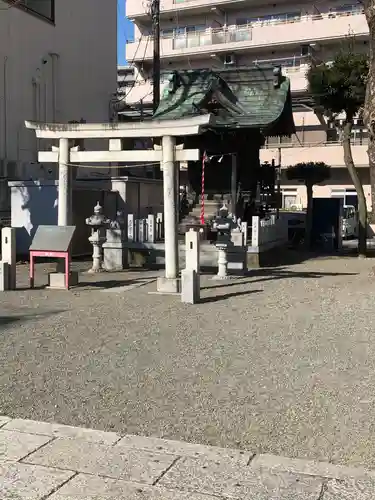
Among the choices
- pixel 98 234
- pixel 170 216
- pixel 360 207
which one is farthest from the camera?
pixel 360 207

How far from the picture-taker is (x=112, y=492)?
11.4 ft

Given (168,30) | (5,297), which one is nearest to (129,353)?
(5,297)

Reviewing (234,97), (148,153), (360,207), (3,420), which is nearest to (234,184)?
(234,97)

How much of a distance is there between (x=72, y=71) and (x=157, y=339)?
1884 centimetres

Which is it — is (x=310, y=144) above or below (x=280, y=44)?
below

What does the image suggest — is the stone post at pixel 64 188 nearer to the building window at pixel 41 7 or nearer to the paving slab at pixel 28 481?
the paving slab at pixel 28 481

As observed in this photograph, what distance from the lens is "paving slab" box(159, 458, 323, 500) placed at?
136 inches

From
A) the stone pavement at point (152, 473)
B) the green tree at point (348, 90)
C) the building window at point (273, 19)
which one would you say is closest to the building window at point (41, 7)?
the green tree at point (348, 90)

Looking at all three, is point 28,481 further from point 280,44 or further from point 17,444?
point 280,44

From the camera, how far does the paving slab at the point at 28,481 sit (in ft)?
11.4

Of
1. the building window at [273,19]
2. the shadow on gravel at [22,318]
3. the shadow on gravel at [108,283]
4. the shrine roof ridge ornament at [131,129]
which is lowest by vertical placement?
the shadow on gravel at [22,318]

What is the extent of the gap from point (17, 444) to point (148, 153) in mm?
8177

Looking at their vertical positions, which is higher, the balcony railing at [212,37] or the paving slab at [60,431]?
the balcony railing at [212,37]

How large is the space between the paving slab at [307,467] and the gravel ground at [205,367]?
13 cm
